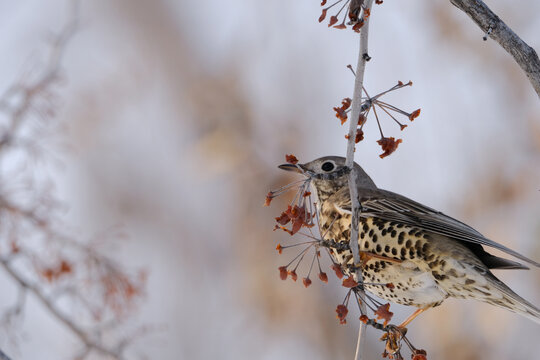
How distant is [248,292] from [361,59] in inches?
225

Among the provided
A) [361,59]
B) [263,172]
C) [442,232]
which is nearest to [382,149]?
[361,59]

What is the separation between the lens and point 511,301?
12.4 feet

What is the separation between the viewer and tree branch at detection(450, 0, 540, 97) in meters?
2.64

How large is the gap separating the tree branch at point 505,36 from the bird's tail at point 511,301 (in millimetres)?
1485

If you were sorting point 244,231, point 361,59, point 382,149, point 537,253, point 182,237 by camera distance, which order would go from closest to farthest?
1. point 361,59
2. point 382,149
3. point 537,253
4. point 244,231
5. point 182,237

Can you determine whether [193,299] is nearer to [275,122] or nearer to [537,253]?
[275,122]

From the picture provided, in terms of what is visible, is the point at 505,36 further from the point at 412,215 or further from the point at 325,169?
the point at 325,169

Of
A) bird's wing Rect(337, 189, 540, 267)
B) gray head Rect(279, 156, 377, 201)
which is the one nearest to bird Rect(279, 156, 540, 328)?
bird's wing Rect(337, 189, 540, 267)

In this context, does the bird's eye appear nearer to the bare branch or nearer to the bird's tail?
the bird's tail

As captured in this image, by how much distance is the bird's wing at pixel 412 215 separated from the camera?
3857mm

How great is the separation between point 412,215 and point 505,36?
5.54ft

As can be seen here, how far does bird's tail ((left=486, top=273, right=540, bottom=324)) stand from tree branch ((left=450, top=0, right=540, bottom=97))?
1.48 metres

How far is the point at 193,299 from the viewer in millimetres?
8258

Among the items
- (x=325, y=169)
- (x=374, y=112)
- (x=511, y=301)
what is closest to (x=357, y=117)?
(x=374, y=112)
